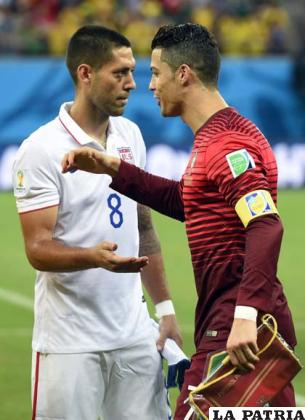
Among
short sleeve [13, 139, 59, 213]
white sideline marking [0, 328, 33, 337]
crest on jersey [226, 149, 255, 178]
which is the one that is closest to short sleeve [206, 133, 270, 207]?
crest on jersey [226, 149, 255, 178]

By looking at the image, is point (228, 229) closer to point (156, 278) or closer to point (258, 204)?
point (258, 204)

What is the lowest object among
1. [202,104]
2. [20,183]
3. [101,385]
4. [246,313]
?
[101,385]

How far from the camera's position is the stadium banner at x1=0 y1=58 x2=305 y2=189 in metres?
22.5

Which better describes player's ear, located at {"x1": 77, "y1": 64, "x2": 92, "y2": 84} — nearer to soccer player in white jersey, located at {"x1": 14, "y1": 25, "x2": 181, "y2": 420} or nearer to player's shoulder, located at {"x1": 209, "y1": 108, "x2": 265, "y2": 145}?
soccer player in white jersey, located at {"x1": 14, "y1": 25, "x2": 181, "y2": 420}

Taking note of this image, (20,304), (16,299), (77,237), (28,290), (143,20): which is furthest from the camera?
(143,20)

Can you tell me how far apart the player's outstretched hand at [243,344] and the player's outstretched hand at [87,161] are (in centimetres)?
95

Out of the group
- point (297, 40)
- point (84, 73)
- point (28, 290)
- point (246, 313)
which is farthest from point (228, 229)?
point (297, 40)

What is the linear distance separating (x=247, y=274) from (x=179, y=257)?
10.8 metres

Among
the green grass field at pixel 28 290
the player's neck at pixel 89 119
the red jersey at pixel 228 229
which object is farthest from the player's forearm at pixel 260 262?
the green grass field at pixel 28 290

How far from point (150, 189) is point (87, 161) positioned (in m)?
0.38

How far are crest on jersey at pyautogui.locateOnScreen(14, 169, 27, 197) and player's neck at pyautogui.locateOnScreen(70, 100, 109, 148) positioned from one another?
407mm

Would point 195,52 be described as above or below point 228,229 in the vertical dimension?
above

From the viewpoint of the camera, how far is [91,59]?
5.75 metres

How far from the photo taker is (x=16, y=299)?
41.1ft
